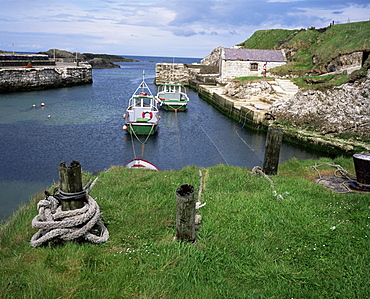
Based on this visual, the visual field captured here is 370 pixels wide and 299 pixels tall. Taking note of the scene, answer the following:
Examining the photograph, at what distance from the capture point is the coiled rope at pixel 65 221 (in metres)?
5.02

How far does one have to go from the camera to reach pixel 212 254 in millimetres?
5066

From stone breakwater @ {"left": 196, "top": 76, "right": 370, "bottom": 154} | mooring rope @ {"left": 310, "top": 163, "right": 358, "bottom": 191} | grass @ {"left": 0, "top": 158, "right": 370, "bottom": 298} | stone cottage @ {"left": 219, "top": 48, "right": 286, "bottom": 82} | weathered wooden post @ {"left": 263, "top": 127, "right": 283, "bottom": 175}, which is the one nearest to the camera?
grass @ {"left": 0, "top": 158, "right": 370, "bottom": 298}

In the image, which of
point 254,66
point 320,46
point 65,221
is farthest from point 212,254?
point 254,66

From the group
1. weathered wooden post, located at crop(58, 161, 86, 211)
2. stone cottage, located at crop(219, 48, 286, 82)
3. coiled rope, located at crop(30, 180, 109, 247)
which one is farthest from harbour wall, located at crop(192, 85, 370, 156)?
stone cottage, located at crop(219, 48, 286, 82)

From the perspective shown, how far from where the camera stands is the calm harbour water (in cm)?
1566

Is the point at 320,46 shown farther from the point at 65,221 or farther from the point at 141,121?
the point at 65,221

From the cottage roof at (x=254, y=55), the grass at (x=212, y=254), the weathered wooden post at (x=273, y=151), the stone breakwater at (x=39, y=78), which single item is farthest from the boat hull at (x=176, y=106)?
the grass at (x=212, y=254)

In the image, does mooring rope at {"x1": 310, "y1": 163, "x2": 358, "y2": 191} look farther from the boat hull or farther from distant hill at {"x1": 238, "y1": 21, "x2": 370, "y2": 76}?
distant hill at {"x1": 238, "y1": 21, "x2": 370, "y2": 76}

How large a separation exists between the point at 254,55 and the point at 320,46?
381 inches

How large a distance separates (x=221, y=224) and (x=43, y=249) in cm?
322

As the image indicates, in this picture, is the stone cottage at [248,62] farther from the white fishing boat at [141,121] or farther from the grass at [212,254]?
the grass at [212,254]

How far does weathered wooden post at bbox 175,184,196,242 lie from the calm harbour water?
8.22 m

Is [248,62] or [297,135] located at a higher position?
[248,62]

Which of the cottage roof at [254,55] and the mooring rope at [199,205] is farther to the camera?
the cottage roof at [254,55]
